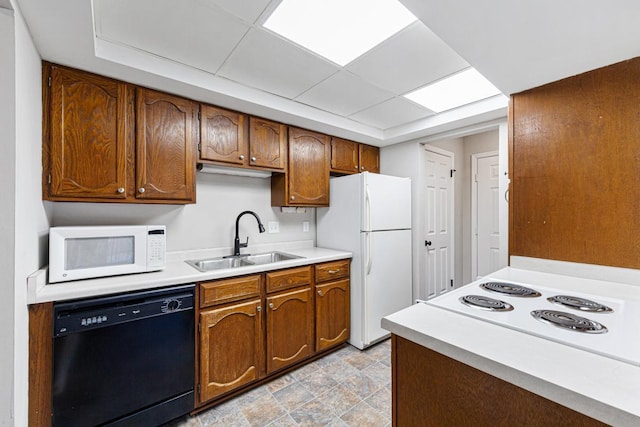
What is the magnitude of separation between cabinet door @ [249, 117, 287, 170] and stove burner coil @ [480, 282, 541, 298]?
1.83m

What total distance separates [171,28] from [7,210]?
111 centimetres

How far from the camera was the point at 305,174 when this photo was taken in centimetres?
271

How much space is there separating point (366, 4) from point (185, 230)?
77.9 inches

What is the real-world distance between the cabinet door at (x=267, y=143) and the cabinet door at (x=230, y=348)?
3.84 feet

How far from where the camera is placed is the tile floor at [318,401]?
1.71m

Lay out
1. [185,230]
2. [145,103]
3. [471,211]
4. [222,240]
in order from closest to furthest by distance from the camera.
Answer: [145,103] < [185,230] < [222,240] < [471,211]

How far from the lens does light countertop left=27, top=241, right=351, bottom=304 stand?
4.37ft

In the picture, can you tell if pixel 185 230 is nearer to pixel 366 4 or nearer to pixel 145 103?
pixel 145 103

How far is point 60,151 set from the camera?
1562 millimetres

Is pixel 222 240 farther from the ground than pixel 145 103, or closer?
closer

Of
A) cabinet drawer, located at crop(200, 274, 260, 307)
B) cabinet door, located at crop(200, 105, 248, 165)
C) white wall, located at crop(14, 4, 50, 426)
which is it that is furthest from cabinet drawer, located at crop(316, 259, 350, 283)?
white wall, located at crop(14, 4, 50, 426)

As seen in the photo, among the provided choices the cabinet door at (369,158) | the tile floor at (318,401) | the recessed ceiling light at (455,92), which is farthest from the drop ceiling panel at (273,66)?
the tile floor at (318,401)

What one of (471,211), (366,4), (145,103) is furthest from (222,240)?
(471,211)

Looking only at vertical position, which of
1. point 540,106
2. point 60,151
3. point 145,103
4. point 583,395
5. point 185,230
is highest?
point 145,103
